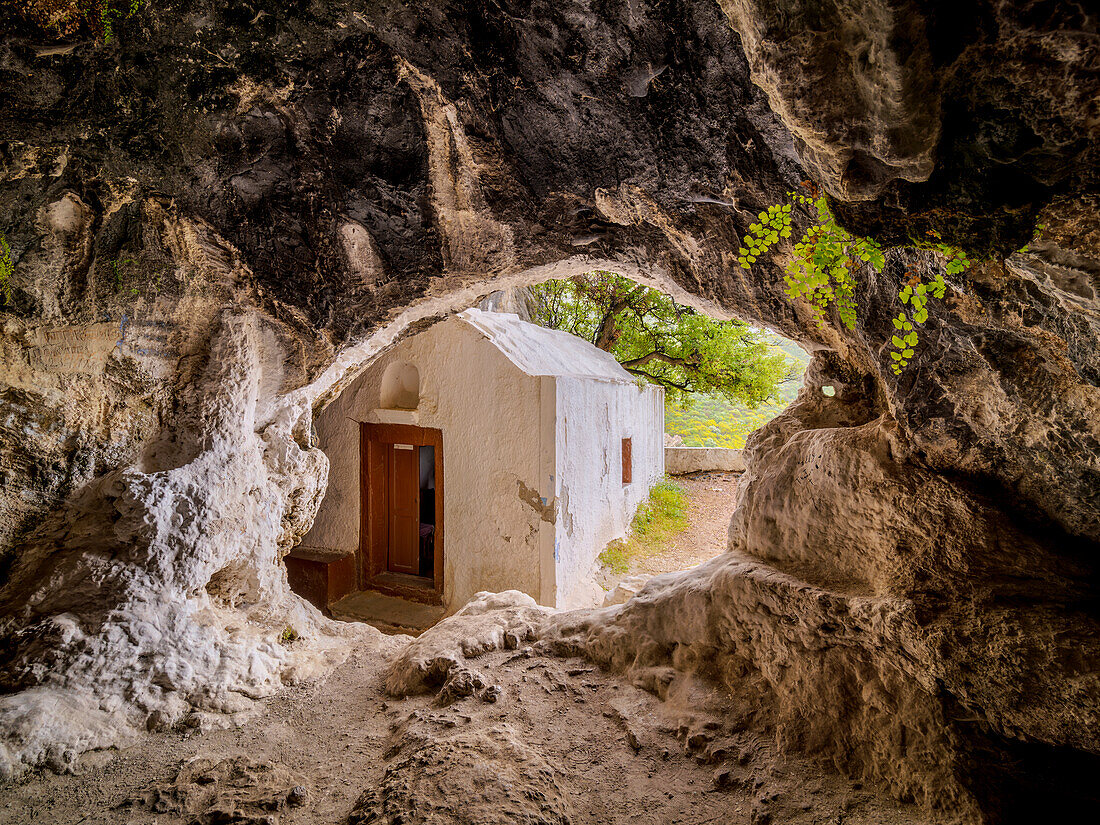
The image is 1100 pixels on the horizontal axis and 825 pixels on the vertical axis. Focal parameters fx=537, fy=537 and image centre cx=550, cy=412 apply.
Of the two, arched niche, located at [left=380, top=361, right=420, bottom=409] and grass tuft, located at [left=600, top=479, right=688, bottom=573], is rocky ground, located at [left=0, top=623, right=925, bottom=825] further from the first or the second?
grass tuft, located at [left=600, top=479, right=688, bottom=573]

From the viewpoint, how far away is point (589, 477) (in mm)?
9070

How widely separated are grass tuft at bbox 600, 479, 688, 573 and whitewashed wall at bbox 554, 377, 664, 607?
25 centimetres

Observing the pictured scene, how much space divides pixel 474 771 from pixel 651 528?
9623 mm

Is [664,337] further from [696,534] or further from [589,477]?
[589,477]

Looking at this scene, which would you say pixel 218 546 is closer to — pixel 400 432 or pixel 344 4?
pixel 344 4

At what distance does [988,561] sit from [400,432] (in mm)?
7771

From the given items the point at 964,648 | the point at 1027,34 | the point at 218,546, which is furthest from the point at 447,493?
the point at 1027,34

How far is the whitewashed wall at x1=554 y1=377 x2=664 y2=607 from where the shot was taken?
314 inches

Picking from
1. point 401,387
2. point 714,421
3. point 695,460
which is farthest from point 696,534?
point 714,421

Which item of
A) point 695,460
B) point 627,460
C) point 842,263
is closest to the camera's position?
point 842,263

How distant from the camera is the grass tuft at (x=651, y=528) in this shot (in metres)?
9.99

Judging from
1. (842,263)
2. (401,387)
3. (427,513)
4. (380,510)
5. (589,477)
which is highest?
(842,263)

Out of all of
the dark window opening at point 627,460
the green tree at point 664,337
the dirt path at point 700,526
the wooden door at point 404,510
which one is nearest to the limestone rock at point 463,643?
the dirt path at point 700,526

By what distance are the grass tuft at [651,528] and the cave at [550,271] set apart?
5403 millimetres
